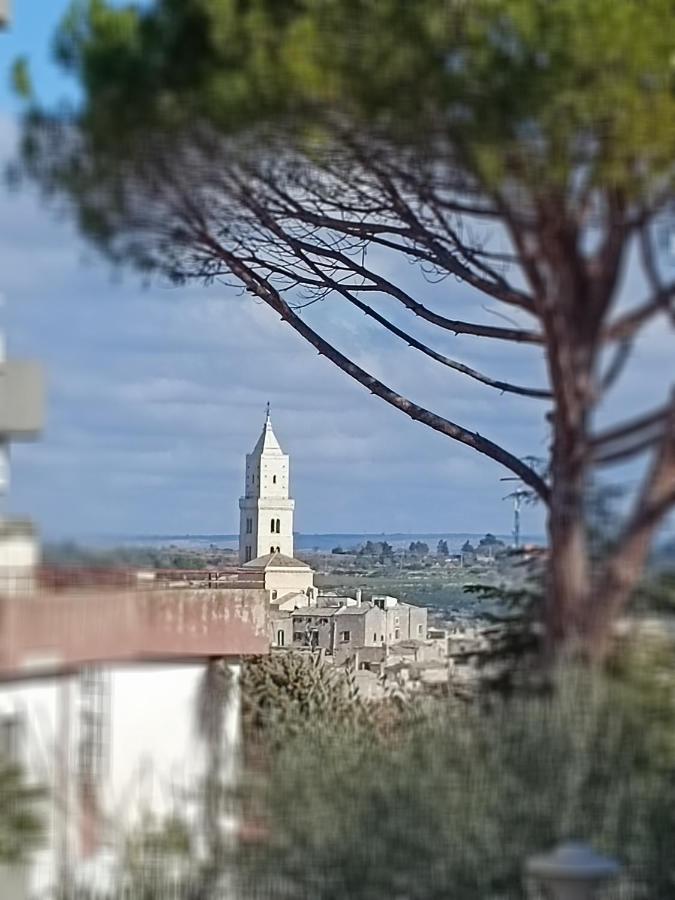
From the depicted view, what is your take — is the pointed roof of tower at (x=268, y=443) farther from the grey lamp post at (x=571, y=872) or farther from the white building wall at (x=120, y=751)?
the grey lamp post at (x=571, y=872)

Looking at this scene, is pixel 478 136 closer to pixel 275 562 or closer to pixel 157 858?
pixel 157 858

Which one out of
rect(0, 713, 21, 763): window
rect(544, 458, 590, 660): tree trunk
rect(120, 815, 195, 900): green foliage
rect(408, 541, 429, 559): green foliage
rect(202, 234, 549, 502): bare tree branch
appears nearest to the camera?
rect(0, 713, 21, 763): window

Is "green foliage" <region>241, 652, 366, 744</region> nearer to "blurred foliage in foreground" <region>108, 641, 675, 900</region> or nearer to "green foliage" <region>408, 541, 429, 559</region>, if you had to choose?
"blurred foliage in foreground" <region>108, 641, 675, 900</region>

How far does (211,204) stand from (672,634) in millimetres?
1143

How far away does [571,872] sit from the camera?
241 centimetres

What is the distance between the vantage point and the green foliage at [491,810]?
2545mm

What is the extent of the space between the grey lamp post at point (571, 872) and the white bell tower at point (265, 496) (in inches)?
68.0

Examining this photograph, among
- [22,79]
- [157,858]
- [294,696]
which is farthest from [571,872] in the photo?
[294,696]

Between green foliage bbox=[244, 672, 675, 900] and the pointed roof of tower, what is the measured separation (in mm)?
1601

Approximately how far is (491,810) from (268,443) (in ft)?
5.78

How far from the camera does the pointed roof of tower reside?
4.09 metres

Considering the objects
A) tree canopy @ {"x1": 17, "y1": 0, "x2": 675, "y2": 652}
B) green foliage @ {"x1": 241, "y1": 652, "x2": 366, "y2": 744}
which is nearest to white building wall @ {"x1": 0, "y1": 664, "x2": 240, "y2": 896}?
green foliage @ {"x1": 241, "y1": 652, "x2": 366, "y2": 744}

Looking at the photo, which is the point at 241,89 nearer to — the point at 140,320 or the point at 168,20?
the point at 168,20

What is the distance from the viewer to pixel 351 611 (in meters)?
4.71
